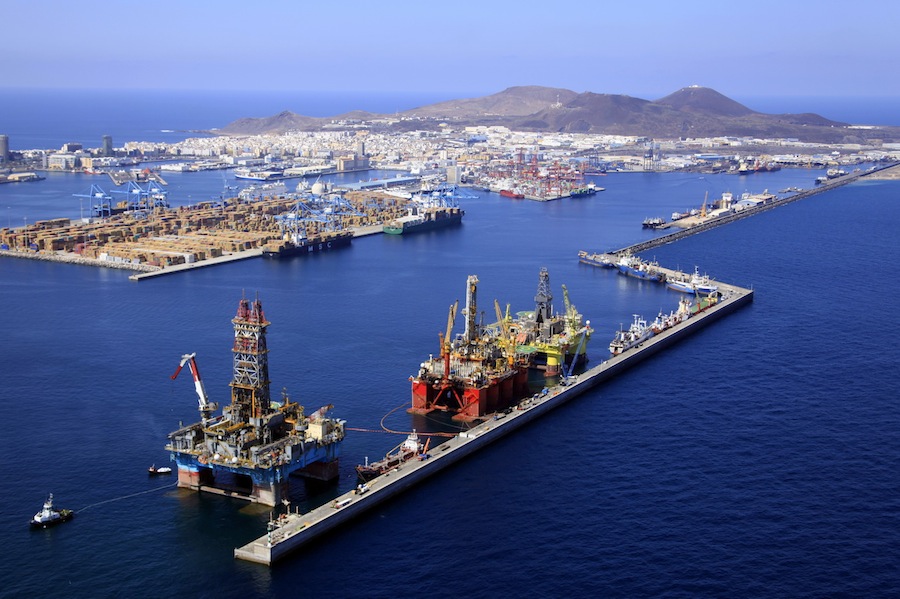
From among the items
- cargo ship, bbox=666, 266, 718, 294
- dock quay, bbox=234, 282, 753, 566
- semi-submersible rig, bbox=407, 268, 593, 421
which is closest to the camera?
dock quay, bbox=234, 282, 753, 566

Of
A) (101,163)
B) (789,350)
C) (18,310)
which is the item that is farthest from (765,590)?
(101,163)

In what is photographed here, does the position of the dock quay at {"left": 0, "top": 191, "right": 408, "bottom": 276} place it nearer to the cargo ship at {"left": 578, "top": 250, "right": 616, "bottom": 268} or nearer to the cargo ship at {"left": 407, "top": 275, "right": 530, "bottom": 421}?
the cargo ship at {"left": 578, "top": 250, "right": 616, "bottom": 268}

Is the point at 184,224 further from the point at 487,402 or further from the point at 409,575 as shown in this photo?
the point at 409,575

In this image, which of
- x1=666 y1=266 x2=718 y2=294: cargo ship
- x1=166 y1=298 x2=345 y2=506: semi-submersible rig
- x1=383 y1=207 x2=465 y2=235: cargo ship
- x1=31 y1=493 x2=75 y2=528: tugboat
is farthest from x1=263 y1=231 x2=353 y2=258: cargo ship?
x1=31 y1=493 x2=75 y2=528: tugboat

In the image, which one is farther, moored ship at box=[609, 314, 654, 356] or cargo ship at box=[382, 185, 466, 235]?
cargo ship at box=[382, 185, 466, 235]

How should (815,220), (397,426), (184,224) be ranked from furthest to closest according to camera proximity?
(815,220), (184,224), (397,426)

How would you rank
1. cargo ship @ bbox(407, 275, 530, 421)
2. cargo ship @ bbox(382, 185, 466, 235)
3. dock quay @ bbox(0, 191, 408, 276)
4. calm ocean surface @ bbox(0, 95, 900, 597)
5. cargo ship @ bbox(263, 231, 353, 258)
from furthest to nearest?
cargo ship @ bbox(382, 185, 466, 235), cargo ship @ bbox(263, 231, 353, 258), dock quay @ bbox(0, 191, 408, 276), cargo ship @ bbox(407, 275, 530, 421), calm ocean surface @ bbox(0, 95, 900, 597)
